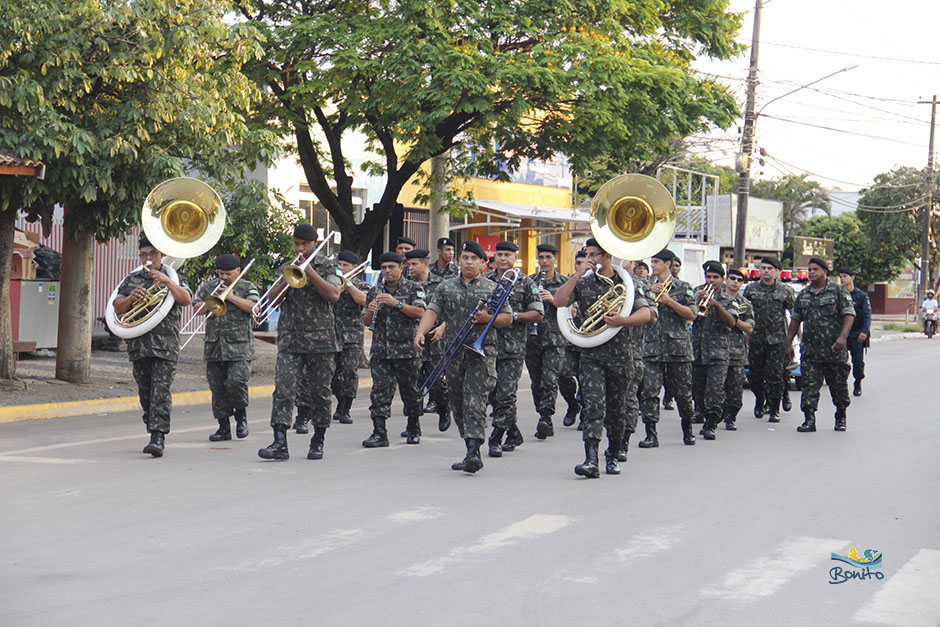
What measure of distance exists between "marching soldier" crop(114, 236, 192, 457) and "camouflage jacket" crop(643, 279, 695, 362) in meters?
4.44

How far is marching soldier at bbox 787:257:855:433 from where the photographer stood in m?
12.6

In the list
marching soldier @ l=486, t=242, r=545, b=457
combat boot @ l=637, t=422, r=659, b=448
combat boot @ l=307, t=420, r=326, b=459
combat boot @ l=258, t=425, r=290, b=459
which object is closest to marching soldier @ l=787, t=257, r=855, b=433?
combat boot @ l=637, t=422, r=659, b=448

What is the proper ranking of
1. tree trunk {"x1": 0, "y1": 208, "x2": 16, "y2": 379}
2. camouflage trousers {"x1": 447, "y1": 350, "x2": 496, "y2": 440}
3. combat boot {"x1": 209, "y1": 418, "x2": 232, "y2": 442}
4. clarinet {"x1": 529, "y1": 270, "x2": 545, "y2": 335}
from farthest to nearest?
tree trunk {"x1": 0, "y1": 208, "x2": 16, "y2": 379}
clarinet {"x1": 529, "y1": 270, "x2": 545, "y2": 335}
combat boot {"x1": 209, "y1": 418, "x2": 232, "y2": 442}
camouflage trousers {"x1": 447, "y1": 350, "x2": 496, "y2": 440}

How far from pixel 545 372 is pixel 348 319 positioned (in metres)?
2.35

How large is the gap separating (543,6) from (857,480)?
9.66 m

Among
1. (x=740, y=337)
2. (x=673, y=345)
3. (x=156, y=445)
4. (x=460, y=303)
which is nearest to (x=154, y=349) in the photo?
(x=156, y=445)

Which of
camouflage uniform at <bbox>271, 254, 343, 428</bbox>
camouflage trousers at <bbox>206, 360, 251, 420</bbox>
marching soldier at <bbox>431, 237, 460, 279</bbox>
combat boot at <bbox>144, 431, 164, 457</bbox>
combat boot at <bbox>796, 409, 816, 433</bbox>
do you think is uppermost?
marching soldier at <bbox>431, 237, 460, 279</bbox>

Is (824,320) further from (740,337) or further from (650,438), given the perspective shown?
(650,438)

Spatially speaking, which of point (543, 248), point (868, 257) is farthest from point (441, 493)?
point (868, 257)

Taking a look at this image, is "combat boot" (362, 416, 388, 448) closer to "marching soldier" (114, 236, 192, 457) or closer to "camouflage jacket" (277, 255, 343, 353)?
"camouflage jacket" (277, 255, 343, 353)

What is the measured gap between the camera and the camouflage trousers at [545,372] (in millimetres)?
11625

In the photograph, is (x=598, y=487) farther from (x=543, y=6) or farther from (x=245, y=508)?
(x=543, y=6)

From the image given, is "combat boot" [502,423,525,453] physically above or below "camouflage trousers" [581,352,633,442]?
below

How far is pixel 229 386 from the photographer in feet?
34.9
